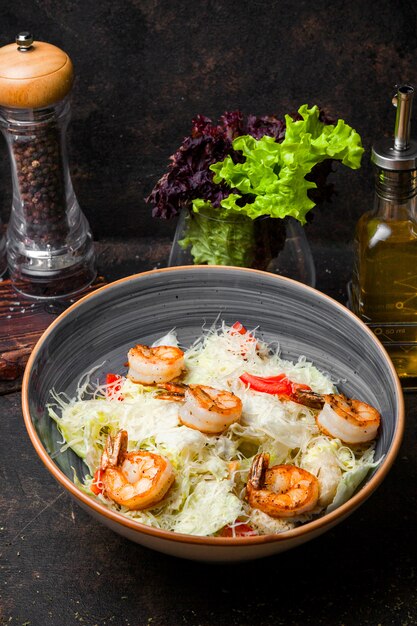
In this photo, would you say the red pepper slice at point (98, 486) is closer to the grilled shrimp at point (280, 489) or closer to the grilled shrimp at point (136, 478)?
the grilled shrimp at point (136, 478)

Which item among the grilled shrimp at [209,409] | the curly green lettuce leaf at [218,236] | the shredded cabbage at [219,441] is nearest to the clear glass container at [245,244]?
the curly green lettuce leaf at [218,236]

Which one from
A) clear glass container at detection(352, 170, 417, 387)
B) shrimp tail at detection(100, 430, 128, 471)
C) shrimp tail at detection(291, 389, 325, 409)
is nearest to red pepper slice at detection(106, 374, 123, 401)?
shrimp tail at detection(100, 430, 128, 471)

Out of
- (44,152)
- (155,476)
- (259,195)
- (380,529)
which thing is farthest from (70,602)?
(44,152)

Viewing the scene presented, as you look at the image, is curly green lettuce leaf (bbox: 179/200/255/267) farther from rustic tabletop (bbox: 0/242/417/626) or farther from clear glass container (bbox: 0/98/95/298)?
rustic tabletop (bbox: 0/242/417/626)

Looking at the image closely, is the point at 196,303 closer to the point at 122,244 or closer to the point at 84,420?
the point at 84,420

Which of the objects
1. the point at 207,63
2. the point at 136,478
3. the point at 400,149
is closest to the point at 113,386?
the point at 136,478

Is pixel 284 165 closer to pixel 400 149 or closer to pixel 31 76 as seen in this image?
pixel 400 149
